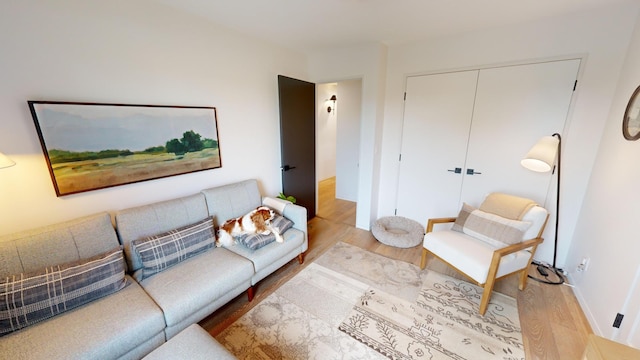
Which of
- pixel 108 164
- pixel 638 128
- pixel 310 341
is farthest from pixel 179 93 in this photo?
pixel 638 128

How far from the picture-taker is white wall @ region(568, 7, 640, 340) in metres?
1.54

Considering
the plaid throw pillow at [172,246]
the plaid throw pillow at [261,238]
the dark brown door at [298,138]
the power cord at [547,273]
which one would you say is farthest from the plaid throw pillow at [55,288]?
the power cord at [547,273]

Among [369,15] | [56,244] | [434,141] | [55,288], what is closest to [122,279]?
[55,288]

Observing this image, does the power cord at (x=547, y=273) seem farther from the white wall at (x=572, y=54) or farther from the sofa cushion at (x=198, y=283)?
the sofa cushion at (x=198, y=283)

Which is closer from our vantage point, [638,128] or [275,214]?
[638,128]

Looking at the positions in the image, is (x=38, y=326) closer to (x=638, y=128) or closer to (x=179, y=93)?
(x=179, y=93)

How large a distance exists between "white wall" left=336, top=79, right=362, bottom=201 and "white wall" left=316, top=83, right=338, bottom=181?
0.75 m

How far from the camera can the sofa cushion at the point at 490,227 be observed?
202 cm

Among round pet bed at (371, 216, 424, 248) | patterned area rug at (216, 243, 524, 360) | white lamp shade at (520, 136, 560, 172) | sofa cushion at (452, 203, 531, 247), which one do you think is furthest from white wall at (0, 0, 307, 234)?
white lamp shade at (520, 136, 560, 172)

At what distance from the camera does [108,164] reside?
5.88ft

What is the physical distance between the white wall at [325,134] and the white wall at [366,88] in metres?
1.88

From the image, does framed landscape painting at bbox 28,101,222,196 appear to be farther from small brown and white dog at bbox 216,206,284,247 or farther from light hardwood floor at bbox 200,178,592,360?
light hardwood floor at bbox 200,178,592,360

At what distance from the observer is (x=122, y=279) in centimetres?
155

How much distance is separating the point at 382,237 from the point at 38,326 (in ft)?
9.32
